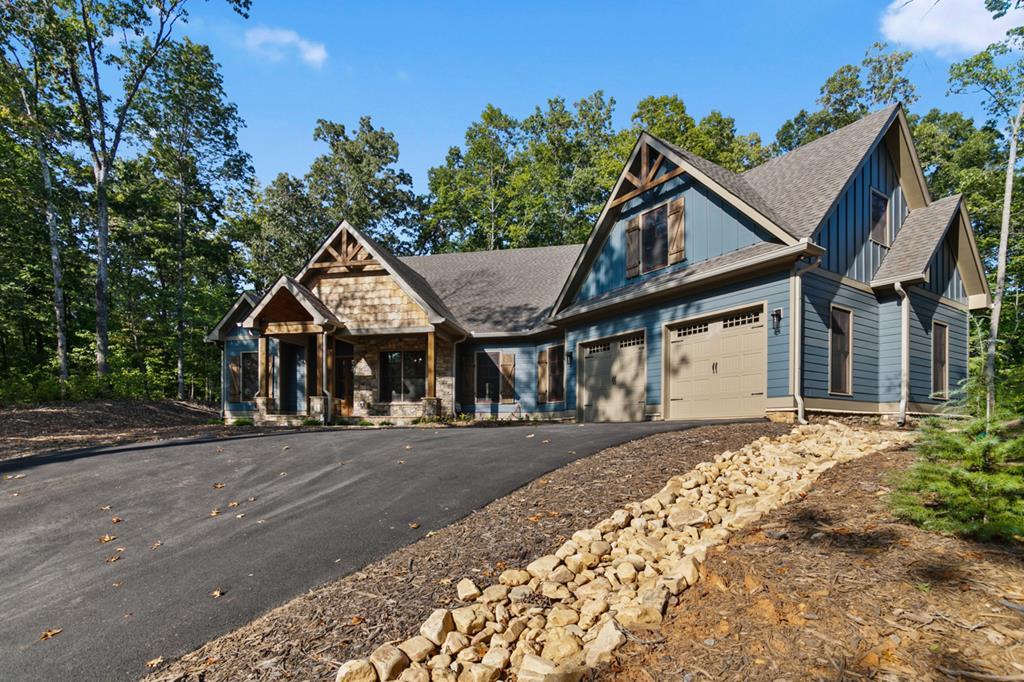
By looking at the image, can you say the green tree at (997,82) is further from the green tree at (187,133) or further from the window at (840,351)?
the green tree at (187,133)

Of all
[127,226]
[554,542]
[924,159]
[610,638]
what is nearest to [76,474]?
[554,542]

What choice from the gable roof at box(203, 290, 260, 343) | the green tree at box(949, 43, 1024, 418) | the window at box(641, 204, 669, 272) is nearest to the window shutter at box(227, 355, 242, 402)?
the gable roof at box(203, 290, 260, 343)

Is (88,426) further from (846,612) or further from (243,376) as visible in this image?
(846,612)

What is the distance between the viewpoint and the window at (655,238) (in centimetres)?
1225

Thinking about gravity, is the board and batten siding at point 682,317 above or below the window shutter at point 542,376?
above

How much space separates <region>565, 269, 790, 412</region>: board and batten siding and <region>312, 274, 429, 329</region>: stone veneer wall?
4.60m

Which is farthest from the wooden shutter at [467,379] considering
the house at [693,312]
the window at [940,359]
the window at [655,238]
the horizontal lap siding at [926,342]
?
the window at [940,359]

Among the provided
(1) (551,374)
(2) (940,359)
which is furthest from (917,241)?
(1) (551,374)

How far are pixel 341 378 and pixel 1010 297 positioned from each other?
80.1 feet

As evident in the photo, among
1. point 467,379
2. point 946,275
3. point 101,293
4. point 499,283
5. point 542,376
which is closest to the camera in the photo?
point 946,275

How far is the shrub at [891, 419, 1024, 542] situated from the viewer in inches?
131

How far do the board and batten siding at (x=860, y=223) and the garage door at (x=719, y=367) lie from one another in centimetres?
194

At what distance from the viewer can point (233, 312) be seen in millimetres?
18203

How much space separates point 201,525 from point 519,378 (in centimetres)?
1209
